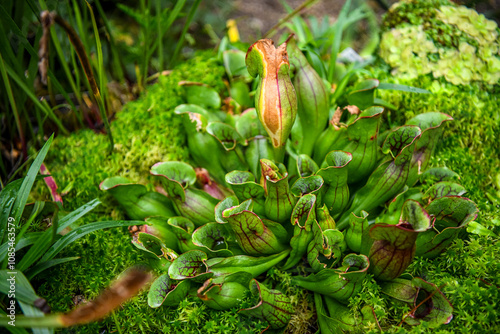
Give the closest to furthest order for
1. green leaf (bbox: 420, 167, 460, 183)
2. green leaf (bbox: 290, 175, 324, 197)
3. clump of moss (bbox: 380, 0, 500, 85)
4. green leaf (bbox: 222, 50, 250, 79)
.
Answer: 1. green leaf (bbox: 290, 175, 324, 197)
2. green leaf (bbox: 420, 167, 460, 183)
3. clump of moss (bbox: 380, 0, 500, 85)
4. green leaf (bbox: 222, 50, 250, 79)

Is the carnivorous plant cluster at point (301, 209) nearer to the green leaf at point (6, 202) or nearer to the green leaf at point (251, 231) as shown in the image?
the green leaf at point (251, 231)

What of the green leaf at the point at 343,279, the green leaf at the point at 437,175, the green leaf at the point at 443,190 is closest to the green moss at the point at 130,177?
the green leaf at the point at 343,279

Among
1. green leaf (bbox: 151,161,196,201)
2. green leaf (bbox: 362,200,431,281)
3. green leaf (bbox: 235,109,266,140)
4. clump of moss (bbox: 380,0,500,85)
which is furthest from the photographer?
clump of moss (bbox: 380,0,500,85)

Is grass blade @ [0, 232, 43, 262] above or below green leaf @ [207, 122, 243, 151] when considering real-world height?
below

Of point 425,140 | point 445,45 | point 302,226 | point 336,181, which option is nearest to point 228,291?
point 302,226

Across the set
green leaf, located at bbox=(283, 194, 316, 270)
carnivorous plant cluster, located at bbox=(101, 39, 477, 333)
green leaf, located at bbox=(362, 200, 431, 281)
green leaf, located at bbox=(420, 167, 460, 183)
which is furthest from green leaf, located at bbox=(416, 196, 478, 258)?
green leaf, located at bbox=(283, 194, 316, 270)

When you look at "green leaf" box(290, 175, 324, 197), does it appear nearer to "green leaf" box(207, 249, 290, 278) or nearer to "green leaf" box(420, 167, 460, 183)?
"green leaf" box(207, 249, 290, 278)

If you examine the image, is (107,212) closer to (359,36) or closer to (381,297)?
(381,297)

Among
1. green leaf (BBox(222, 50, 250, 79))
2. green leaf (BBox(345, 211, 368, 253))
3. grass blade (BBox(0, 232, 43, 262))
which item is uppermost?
green leaf (BBox(222, 50, 250, 79))
